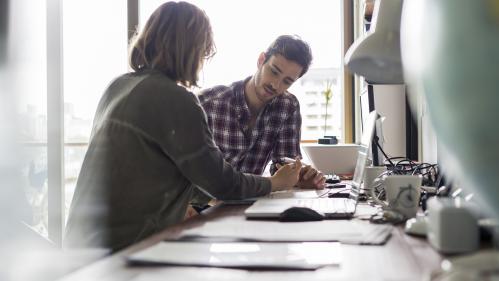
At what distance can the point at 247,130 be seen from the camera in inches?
92.8

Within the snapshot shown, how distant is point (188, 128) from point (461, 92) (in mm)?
846

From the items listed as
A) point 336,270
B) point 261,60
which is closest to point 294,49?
point 261,60

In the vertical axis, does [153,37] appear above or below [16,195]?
above

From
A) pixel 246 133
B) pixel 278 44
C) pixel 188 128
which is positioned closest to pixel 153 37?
pixel 188 128

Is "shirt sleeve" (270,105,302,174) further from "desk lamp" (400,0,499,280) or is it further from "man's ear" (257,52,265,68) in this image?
"desk lamp" (400,0,499,280)

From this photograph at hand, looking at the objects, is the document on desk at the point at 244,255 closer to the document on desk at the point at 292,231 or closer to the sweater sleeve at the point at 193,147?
the document on desk at the point at 292,231

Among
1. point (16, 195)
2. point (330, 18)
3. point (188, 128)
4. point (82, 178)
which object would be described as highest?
point (330, 18)

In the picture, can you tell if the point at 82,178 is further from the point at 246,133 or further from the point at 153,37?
the point at 246,133

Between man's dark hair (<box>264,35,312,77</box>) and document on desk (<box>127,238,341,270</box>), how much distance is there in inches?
56.0

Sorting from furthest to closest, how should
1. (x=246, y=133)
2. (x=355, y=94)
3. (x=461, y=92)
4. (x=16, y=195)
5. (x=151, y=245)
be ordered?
(x=355, y=94) < (x=246, y=133) < (x=16, y=195) < (x=151, y=245) < (x=461, y=92)

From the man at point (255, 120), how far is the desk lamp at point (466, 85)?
175cm

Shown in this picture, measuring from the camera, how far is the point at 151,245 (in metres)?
0.81

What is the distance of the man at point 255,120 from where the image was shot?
230cm

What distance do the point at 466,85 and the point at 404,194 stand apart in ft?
2.21
